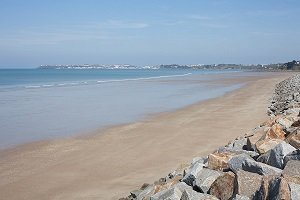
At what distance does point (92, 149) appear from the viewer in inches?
447

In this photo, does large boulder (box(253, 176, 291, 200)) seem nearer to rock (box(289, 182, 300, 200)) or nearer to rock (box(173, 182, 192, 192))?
rock (box(289, 182, 300, 200))

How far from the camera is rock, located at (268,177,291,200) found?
13.3ft

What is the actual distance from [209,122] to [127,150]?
5.34 m

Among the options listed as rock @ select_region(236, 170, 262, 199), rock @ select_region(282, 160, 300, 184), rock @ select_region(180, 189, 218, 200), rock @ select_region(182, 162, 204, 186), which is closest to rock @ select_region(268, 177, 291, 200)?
rock @ select_region(282, 160, 300, 184)

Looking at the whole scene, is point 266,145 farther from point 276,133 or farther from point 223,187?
point 223,187

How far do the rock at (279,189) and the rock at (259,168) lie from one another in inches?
19.4

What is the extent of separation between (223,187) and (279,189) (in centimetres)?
100

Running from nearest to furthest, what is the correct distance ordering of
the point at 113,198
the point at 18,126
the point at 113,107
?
the point at 113,198 < the point at 18,126 < the point at 113,107

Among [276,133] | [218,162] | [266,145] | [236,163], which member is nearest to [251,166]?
[236,163]

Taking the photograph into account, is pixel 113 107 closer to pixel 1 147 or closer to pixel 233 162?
pixel 1 147

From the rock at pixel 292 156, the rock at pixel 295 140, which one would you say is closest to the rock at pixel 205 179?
the rock at pixel 292 156

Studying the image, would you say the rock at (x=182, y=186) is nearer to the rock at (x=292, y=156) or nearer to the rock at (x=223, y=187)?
the rock at (x=223, y=187)

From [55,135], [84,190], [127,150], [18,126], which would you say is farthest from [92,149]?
[18,126]

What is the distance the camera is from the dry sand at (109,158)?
8.11 m
